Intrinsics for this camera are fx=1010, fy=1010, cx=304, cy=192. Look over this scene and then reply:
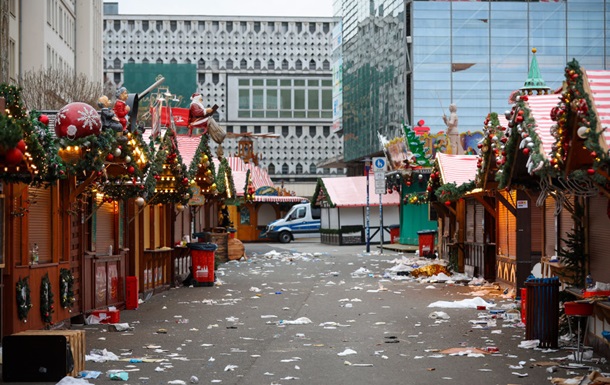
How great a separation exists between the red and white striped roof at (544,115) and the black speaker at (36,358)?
6.36m

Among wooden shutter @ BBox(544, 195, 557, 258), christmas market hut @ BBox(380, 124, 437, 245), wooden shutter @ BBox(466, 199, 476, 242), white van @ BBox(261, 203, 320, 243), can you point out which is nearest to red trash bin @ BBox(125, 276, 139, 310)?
wooden shutter @ BBox(544, 195, 557, 258)

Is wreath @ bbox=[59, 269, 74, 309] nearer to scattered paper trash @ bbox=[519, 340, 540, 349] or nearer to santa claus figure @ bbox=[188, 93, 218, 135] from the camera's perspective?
scattered paper trash @ bbox=[519, 340, 540, 349]

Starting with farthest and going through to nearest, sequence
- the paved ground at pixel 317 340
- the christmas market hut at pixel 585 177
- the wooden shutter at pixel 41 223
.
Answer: the wooden shutter at pixel 41 223
the paved ground at pixel 317 340
the christmas market hut at pixel 585 177

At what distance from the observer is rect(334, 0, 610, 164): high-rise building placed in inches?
3305

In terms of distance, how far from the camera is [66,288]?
15.0 meters

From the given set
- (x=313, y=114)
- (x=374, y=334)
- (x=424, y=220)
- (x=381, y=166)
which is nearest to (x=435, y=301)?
(x=374, y=334)

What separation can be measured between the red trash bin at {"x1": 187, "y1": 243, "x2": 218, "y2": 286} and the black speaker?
15174mm

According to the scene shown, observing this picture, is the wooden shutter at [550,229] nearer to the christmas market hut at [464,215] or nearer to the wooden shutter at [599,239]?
the wooden shutter at [599,239]

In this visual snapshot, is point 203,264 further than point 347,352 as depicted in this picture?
Yes

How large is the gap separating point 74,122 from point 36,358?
3.69 metres

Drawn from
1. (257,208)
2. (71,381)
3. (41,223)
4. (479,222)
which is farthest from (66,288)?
(257,208)

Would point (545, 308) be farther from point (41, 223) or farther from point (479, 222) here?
point (479, 222)

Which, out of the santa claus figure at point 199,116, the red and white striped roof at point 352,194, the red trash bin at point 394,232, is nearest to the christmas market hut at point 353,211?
the red and white striped roof at point 352,194

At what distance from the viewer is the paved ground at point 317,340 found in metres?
10.9
